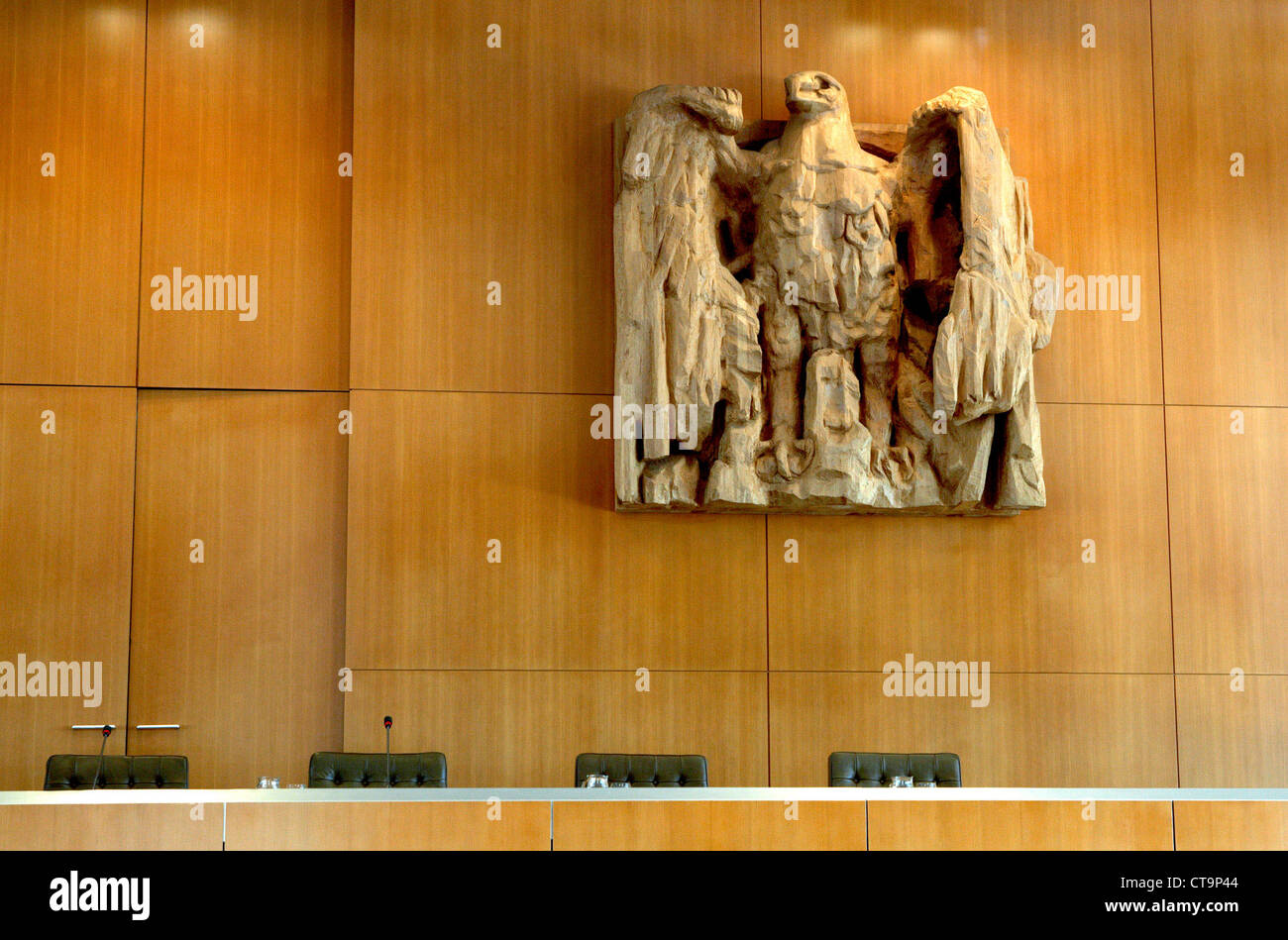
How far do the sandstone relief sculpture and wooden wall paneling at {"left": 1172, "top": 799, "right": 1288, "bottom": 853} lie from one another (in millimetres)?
2080

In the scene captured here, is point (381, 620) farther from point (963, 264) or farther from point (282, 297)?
point (963, 264)

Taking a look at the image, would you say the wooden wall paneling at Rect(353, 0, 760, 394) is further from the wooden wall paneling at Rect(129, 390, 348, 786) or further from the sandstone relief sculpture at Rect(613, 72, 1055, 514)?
the wooden wall paneling at Rect(129, 390, 348, 786)

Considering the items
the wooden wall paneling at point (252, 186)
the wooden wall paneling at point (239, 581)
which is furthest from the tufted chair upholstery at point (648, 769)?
the wooden wall paneling at point (252, 186)

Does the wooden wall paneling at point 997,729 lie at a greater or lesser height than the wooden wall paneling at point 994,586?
lesser

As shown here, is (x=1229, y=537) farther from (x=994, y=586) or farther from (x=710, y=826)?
(x=710, y=826)

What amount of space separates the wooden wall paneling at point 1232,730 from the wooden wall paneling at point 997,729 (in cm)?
12

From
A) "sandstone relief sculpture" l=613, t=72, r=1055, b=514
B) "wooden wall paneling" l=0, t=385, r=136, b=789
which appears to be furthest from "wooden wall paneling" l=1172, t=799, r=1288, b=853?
"wooden wall paneling" l=0, t=385, r=136, b=789

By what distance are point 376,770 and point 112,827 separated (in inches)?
49.2

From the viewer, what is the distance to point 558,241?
6.49 metres

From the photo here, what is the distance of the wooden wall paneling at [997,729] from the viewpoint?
6312mm

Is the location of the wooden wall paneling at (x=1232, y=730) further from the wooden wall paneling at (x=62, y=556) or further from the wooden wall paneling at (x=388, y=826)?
the wooden wall paneling at (x=62, y=556)

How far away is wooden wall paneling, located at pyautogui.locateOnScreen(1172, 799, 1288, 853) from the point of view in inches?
169

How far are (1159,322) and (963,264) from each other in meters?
1.41

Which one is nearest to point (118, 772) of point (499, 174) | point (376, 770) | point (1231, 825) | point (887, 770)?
point (376, 770)
